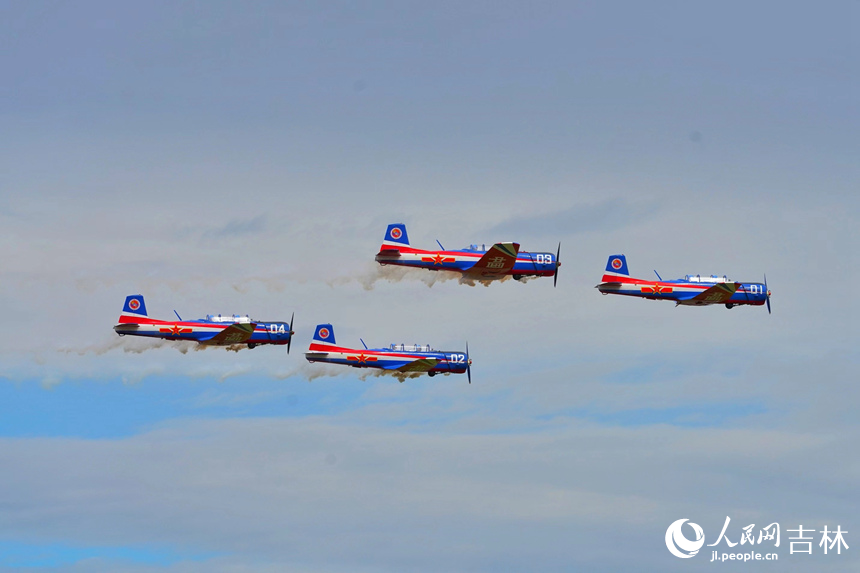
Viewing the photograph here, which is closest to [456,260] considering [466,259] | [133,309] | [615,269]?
[466,259]

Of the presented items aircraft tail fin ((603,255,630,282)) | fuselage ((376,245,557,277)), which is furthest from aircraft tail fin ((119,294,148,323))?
aircraft tail fin ((603,255,630,282))

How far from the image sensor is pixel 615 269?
196m

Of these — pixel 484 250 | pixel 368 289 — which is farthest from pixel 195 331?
pixel 484 250

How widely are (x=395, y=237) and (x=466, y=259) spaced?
28.1 ft

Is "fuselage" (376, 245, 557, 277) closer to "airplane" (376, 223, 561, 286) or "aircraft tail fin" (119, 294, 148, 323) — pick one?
"airplane" (376, 223, 561, 286)

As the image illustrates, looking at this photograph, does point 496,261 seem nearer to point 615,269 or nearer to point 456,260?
point 456,260

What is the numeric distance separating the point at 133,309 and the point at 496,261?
4297 centimetres

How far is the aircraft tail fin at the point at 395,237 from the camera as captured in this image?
625 feet

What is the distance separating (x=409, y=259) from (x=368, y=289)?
22.0 ft

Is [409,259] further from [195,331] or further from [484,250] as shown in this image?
[195,331]

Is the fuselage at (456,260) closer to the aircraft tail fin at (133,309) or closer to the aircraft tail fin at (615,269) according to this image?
the aircraft tail fin at (615,269)

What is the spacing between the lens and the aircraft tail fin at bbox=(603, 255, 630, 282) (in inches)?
7712

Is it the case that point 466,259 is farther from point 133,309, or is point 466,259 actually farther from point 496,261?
point 133,309

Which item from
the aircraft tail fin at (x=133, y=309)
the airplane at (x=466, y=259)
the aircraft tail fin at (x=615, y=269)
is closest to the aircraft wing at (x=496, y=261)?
the airplane at (x=466, y=259)
